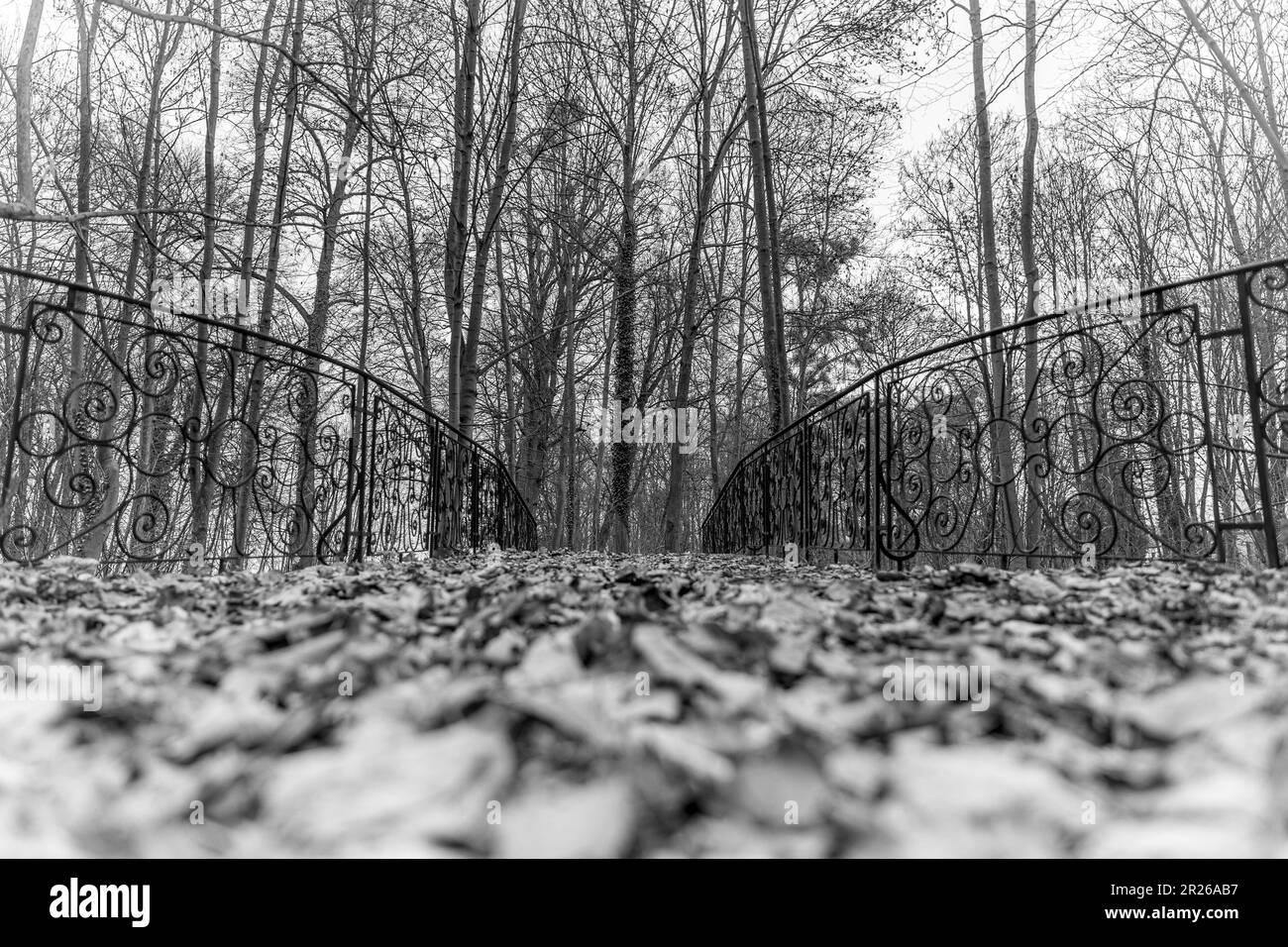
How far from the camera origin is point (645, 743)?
0.84 metres


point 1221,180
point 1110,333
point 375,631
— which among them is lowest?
point 375,631

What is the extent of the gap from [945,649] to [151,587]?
233 cm

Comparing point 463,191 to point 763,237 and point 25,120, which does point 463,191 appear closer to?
point 763,237

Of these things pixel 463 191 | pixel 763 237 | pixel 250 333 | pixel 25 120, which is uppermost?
pixel 463 191

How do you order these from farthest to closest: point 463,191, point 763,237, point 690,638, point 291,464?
1. point 763,237
2. point 463,191
3. point 291,464
4. point 690,638

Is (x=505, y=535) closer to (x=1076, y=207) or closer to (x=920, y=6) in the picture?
(x=920, y=6)

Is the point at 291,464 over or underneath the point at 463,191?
underneath

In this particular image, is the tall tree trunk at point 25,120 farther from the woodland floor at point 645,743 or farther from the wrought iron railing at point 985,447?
the wrought iron railing at point 985,447

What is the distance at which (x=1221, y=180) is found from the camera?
9555 millimetres

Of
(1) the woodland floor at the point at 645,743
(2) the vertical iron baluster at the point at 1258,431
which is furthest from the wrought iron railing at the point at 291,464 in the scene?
(2) the vertical iron baluster at the point at 1258,431

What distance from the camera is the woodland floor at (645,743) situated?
76cm

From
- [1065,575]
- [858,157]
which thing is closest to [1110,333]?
[858,157]

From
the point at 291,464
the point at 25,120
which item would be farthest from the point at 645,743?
the point at 291,464

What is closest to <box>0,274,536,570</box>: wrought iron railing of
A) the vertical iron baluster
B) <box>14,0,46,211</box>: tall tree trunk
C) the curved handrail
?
the curved handrail
